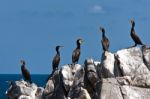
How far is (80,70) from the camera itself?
34.1m

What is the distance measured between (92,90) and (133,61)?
2466 mm

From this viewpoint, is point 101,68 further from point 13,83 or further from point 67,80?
point 13,83

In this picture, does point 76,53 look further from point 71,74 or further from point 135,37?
point 135,37

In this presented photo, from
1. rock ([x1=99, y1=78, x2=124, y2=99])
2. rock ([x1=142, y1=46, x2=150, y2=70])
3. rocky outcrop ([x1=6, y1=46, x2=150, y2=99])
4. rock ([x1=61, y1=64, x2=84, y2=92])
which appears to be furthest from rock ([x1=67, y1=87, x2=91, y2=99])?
rock ([x1=142, y1=46, x2=150, y2=70])

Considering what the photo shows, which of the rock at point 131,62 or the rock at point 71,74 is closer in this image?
the rock at point 131,62

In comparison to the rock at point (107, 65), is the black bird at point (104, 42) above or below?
above

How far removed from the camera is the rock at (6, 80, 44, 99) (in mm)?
41000

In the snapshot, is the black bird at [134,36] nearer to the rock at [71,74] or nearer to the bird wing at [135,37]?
the bird wing at [135,37]

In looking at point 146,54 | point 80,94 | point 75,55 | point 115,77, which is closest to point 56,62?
point 75,55

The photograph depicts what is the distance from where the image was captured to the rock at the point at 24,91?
135 feet

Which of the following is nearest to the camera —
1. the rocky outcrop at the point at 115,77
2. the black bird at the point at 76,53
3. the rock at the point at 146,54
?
the rocky outcrop at the point at 115,77

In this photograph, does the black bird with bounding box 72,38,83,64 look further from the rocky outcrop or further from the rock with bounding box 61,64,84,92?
the rocky outcrop

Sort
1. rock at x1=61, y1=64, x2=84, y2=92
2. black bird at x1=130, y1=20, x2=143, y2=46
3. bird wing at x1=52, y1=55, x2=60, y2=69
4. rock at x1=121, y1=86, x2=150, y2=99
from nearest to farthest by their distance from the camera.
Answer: rock at x1=121, y1=86, x2=150, y2=99 < rock at x1=61, y1=64, x2=84, y2=92 < black bird at x1=130, y1=20, x2=143, y2=46 < bird wing at x1=52, y1=55, x2=60, y2=69

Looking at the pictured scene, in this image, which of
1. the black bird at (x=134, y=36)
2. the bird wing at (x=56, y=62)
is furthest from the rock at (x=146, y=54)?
the bird wing at (x=56, y=62)
